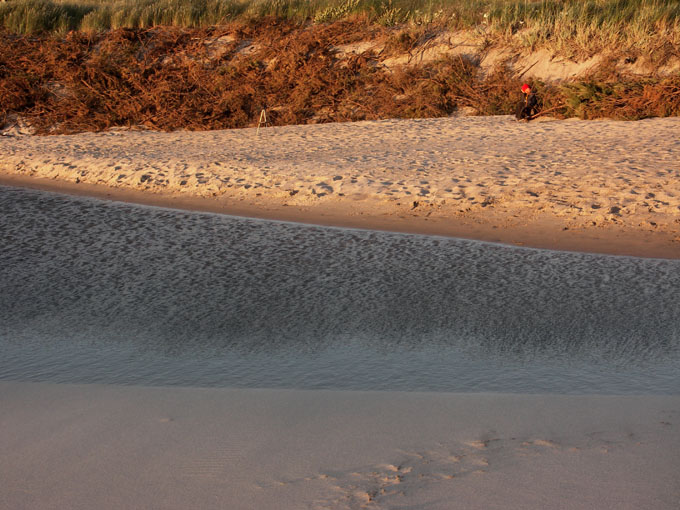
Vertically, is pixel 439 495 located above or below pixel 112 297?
above

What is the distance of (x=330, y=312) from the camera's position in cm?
523

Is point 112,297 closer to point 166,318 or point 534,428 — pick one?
point 166,318

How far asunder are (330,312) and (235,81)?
14.7 meters

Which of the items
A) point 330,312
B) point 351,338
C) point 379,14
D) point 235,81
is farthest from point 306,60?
point 351,338

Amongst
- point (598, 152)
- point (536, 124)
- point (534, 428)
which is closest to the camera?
point (534, 428)

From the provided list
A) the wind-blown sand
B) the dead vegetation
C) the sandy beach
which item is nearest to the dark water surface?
the sandy beach

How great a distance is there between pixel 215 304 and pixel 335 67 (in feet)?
47.5

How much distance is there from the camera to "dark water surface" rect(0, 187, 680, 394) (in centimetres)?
406

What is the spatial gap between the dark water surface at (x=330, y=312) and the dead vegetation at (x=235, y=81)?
8.84 metres

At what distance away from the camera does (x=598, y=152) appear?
35.1 feet

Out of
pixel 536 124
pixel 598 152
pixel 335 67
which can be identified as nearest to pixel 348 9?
pixel 335 67

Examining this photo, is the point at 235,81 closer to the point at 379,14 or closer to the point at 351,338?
the point at 379,14

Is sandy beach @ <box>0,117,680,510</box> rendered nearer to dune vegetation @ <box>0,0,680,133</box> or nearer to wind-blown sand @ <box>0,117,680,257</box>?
wind-blown sand @ <box>0,117,680,257</box>

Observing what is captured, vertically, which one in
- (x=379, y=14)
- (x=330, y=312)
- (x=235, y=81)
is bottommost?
(x=235, y=81)
